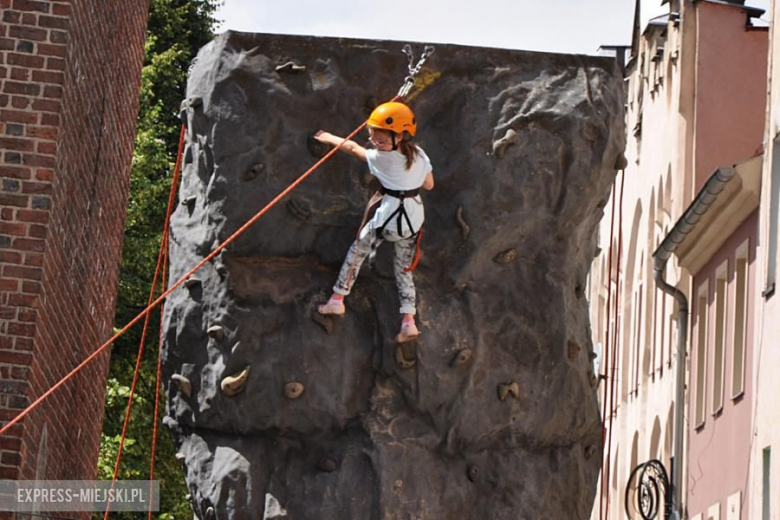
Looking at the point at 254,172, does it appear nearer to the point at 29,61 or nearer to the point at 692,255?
the point at 29,61

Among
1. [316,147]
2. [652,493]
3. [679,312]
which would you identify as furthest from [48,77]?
[679,312]

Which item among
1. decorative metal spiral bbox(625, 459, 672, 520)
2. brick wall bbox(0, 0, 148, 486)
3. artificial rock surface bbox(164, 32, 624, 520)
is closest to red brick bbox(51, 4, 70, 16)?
brick wall bbox(0, 0, 148, 486)

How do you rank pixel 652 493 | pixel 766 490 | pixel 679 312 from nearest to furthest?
pixel 766 490
pixel 652 493
pixel 679 312

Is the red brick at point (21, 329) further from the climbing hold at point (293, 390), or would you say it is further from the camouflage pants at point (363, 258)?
the camouflage pants at point (363, 258)

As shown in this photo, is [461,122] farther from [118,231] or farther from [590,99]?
[118,231]

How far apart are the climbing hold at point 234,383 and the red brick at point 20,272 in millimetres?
2132

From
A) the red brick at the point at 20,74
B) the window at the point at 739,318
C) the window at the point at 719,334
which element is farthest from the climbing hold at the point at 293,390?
the window at the point at 719,334

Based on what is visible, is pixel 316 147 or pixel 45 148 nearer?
pixel 316 147

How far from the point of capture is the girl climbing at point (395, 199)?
1192cm

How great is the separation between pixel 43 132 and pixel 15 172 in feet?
1.10

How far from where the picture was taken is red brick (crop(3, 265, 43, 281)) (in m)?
13.8

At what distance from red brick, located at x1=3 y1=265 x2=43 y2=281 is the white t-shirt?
113 inches

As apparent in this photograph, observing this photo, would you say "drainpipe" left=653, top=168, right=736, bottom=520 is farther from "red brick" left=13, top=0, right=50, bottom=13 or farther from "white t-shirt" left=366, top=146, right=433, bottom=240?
"white t-shirt" left=366, top=146, right=433, bottom=240

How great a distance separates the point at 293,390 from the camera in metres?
12.3
